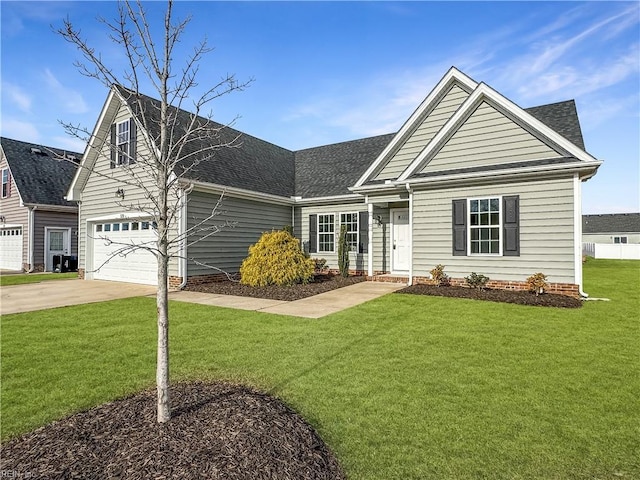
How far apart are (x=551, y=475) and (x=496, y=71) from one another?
13060mm

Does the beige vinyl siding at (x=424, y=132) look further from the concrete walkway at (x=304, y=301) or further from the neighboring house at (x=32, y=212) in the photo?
the neighboring house at (x=32, y=212)

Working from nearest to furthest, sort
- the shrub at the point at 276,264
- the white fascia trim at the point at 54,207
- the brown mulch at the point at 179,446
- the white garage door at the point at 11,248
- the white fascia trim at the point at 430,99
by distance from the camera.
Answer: the brown mulch at the point at 179,446, the shrub at the point at 276,264, the white fascia trim at the point at 430,99, the white fascia trim at the point at 54,207, the white garage door at the point at 11,248

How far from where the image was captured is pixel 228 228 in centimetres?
1239

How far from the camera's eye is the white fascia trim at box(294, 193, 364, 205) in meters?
13.7

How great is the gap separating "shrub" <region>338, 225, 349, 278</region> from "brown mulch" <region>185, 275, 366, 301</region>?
2.58 feet

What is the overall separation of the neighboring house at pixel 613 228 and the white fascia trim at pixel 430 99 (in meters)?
45.9

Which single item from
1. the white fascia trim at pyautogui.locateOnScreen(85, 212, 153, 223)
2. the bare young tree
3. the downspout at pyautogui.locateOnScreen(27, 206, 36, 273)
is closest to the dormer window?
the white fascia trim at pyautogui.locateOnScreen(85, 212, 153, 223)

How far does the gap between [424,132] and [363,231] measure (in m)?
4.33

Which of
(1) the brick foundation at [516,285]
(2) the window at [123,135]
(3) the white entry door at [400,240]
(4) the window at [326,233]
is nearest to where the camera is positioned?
(1) the brick foundation at [516,285]

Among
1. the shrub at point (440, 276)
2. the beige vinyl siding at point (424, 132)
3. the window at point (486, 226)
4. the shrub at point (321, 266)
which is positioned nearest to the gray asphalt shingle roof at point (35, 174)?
the shrub at point (321, 266)

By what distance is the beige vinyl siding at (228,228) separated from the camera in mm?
11211

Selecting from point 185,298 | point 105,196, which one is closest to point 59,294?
point 185,298

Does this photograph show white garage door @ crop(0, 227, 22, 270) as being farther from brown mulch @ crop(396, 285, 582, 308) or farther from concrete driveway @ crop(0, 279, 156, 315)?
brown mulch @ crop(396, 285, 582, 308)

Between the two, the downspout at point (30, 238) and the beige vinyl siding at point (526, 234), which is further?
the downspout at point (30, 238)
